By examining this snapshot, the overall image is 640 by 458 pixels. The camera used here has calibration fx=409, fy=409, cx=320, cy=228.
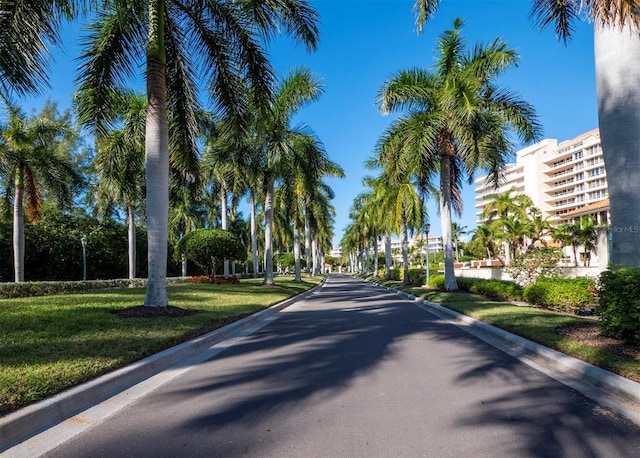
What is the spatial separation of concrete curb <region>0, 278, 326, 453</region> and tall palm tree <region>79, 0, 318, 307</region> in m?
3.80

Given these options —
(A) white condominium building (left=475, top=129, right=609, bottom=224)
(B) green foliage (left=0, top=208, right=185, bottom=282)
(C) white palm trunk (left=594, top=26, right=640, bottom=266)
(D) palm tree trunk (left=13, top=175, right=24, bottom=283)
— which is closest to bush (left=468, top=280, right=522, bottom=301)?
(C) white palm trunk (left=594, top=26, right=640, bottom=266)

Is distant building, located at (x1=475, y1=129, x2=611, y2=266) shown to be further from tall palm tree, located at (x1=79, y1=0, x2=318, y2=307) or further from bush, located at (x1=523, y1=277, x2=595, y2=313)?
→ tall palm tree, located at (x1=79, y1=0, x2=318, y2=307)

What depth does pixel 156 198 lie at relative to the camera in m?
9.67

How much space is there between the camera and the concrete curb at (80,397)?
3.52 m

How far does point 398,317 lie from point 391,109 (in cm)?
1042

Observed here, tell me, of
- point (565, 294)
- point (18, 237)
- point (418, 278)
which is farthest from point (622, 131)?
point (18, 237)

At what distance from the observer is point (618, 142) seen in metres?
6.66

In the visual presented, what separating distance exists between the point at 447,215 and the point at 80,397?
16183 mm

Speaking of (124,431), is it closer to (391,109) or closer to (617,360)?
(617,360)

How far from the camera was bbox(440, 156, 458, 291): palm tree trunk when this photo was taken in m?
17.8

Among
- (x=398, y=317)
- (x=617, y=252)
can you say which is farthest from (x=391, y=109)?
(x=617, y=252)

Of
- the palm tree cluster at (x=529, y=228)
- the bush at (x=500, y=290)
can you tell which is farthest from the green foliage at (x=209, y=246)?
the palm tree cluster at (x=529, y=228)

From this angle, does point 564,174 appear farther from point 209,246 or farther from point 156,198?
point 156,198

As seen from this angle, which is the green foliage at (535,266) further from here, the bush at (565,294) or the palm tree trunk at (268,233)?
the palm tree trunk at (268,233)
